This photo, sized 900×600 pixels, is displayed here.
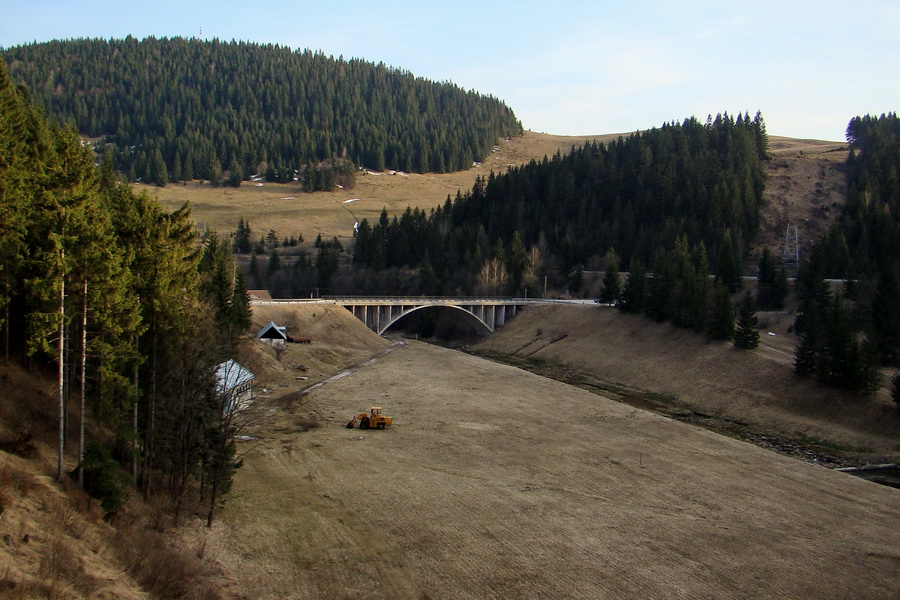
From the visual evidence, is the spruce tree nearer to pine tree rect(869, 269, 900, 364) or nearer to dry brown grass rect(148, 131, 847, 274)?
pine tree rect(869, 269, 900, 364)

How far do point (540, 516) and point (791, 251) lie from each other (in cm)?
10664

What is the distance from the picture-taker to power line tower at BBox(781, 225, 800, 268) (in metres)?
115

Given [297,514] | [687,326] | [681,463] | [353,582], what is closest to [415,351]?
[687,326]

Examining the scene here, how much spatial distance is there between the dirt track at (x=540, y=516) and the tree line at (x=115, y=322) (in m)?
3.92

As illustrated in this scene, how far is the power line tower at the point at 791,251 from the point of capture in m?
115

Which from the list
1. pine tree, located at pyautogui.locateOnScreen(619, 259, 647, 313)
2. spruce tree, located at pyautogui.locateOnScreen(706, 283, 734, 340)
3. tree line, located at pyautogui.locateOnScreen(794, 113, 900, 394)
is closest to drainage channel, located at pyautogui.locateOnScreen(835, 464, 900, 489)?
tree line, located at pyautogui.locateOnScreen(794, 113, 900, 394)

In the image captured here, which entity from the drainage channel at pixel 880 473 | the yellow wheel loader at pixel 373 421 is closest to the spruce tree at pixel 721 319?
the drainage channel at pixel 880 473

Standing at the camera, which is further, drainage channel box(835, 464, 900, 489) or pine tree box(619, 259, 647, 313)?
pine tree box(619, 259, 647, 313)

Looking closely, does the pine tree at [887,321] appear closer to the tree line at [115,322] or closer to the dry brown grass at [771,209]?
the tree line at [115,322]

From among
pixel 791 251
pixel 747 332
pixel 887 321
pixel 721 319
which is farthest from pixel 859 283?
pixel 747 332

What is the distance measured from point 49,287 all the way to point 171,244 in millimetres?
6953

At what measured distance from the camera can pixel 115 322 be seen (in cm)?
2470

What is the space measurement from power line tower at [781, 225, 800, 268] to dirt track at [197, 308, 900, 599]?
78.9 m

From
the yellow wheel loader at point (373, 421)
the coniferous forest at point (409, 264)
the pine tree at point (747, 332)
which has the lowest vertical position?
the yellow wheel loader at point (373, 421)
